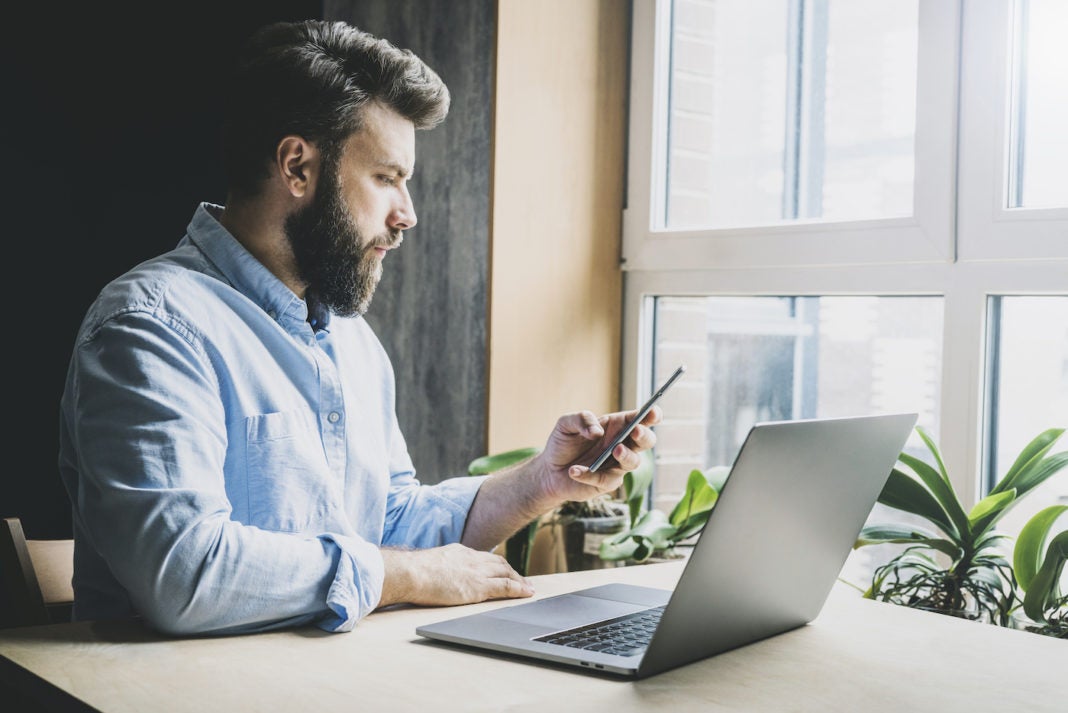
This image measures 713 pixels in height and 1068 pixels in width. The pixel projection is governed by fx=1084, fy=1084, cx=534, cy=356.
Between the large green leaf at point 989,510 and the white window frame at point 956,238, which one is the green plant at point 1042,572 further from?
the white window frame at point 956,238

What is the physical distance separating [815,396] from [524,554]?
28.9 inches

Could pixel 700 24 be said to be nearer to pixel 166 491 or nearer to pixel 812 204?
pixel 812 204

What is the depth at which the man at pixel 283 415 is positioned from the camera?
120 centimetres

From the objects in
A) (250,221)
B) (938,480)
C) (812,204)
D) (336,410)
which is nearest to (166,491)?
(336,410)

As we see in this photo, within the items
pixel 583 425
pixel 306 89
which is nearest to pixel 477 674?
pixel 583 425

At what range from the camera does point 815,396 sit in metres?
2.42

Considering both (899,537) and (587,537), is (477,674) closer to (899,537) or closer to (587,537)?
(899,537)

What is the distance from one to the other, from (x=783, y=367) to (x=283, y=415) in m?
1.39

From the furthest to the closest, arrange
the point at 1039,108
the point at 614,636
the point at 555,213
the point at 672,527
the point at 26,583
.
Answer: the point at 555,213, the point at 672,527, the point at 1039,108, the point at 26,583, the point at 614,636

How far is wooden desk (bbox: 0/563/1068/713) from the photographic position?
0.97m

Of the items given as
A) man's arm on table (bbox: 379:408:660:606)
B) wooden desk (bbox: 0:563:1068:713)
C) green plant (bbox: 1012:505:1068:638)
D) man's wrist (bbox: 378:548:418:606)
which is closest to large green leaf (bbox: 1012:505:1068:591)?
green plant (bbox: 1012:505:1068:638)

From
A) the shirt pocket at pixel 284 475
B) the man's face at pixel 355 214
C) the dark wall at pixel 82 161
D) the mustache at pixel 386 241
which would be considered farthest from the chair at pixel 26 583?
the dark wall at pixel 82 161

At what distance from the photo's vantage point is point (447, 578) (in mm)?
1360

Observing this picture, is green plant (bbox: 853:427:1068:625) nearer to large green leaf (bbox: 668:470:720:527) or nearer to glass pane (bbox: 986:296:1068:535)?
glass pane (bbox: 986:296:1068:535)
